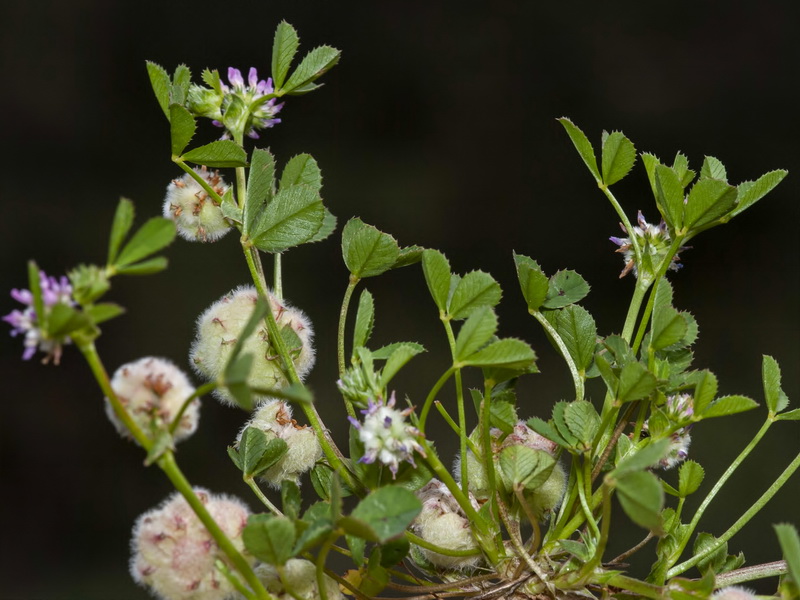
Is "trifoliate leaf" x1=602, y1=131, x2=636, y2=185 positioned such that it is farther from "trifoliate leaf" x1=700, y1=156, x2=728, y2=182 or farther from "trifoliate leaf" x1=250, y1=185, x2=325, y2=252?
"trifoliate leaf" x1=250, y1=185, x2=325, y2=252

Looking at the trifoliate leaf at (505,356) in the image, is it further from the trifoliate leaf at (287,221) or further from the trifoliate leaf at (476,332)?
the trifoliate leaf at (287,221)

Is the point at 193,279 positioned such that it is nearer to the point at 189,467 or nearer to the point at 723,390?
the point at 189,467

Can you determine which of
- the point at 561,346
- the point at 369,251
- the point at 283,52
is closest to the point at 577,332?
the point at 561,346

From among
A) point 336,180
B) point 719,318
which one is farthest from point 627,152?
point 719,318

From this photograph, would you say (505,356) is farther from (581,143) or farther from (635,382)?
(581,143)

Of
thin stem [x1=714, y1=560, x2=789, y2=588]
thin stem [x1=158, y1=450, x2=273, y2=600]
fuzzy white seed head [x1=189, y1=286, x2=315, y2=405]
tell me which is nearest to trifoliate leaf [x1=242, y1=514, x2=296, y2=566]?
thin stem [x1=158, y1=450, x2=273, y2=600]
